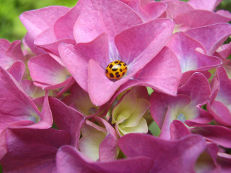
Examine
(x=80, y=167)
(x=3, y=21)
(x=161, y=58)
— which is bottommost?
(x=3, y=21)

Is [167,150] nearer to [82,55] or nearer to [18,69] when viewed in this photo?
[82,55]

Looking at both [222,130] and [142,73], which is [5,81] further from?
[222,130]

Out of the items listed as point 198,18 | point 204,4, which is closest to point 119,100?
point 198,18

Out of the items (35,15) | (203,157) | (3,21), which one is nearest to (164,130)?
(203,157)

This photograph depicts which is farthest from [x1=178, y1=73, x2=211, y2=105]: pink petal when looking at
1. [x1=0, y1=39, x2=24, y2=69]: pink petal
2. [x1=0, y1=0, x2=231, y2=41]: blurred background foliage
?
[x1=0, y1=0, x2=231, y2=41]: blurred background foliage

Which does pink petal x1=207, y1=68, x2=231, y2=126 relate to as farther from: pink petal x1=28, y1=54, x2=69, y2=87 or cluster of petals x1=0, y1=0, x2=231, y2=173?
pink petal x1=28, y1=54, x2=69, y2=87

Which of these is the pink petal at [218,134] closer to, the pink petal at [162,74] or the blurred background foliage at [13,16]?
the pink petal at [162,74]
